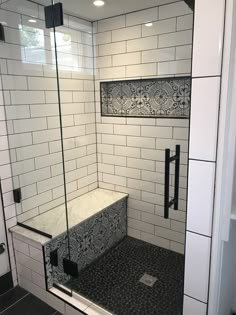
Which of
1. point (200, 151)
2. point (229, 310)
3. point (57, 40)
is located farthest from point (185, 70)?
point (229, 310)

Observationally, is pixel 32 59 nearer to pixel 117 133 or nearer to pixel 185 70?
pixel 117 133

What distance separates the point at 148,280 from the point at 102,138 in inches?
51.8

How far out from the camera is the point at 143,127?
7.23 feet

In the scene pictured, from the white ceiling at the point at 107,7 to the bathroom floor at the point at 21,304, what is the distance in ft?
7.14

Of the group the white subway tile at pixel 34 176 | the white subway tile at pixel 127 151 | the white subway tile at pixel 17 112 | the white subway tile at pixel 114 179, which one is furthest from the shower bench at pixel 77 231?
the white subway tile at pixel 17 112

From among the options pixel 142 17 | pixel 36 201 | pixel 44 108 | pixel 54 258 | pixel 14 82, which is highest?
pixel 142 17

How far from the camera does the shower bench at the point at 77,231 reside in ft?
5.69

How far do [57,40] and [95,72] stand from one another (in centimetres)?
48

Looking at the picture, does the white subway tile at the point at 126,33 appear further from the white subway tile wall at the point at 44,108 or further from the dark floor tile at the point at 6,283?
the dark floor tile at the point at 6,283

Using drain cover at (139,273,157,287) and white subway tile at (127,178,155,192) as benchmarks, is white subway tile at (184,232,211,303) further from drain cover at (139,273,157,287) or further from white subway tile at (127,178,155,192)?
white subway tile at (127,178,155,192)

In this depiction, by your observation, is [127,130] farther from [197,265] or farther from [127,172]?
[197,265]

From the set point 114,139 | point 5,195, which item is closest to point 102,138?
point 114,139

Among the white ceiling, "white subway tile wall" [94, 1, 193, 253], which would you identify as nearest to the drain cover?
"white subway tile wall" [94, 1, 193, 253]

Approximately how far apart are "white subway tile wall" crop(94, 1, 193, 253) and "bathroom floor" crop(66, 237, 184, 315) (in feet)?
0.50
